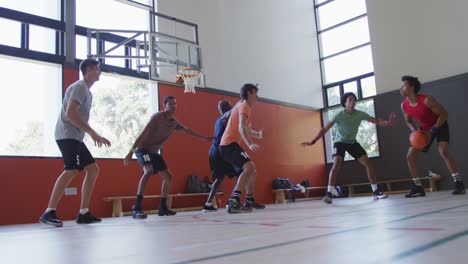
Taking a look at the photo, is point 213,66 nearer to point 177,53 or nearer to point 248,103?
point 177,53

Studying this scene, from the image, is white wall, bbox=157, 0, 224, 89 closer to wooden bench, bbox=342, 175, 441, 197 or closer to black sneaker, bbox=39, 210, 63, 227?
wooden bench, bbox=342, 175, 441, 197

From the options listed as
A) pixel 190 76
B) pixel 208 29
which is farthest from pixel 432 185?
pixel 208 29

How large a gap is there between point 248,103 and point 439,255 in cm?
362

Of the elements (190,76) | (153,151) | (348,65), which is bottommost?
(153,151)

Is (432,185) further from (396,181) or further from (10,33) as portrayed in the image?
(10,33)

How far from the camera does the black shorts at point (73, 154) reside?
403cm

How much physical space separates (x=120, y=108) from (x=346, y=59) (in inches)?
A: 269

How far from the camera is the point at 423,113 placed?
17.7 ft

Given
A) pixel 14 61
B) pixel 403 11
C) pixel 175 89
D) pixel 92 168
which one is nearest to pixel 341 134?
pixel 92 168

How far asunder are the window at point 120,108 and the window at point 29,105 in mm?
832

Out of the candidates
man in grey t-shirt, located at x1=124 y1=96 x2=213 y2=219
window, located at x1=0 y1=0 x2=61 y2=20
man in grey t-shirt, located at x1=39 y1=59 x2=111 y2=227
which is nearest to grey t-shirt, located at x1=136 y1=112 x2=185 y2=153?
man in grey t-shirt, located at x1=124 y1=96 x2=213 y2=219

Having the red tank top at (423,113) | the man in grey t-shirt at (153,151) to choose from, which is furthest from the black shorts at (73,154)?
the red tank top at (423,113)

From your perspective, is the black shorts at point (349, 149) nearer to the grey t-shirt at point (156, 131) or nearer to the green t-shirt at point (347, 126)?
the green t-shirt at point (347, 126)

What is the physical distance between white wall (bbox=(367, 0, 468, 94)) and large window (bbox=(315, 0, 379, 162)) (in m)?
0.57
